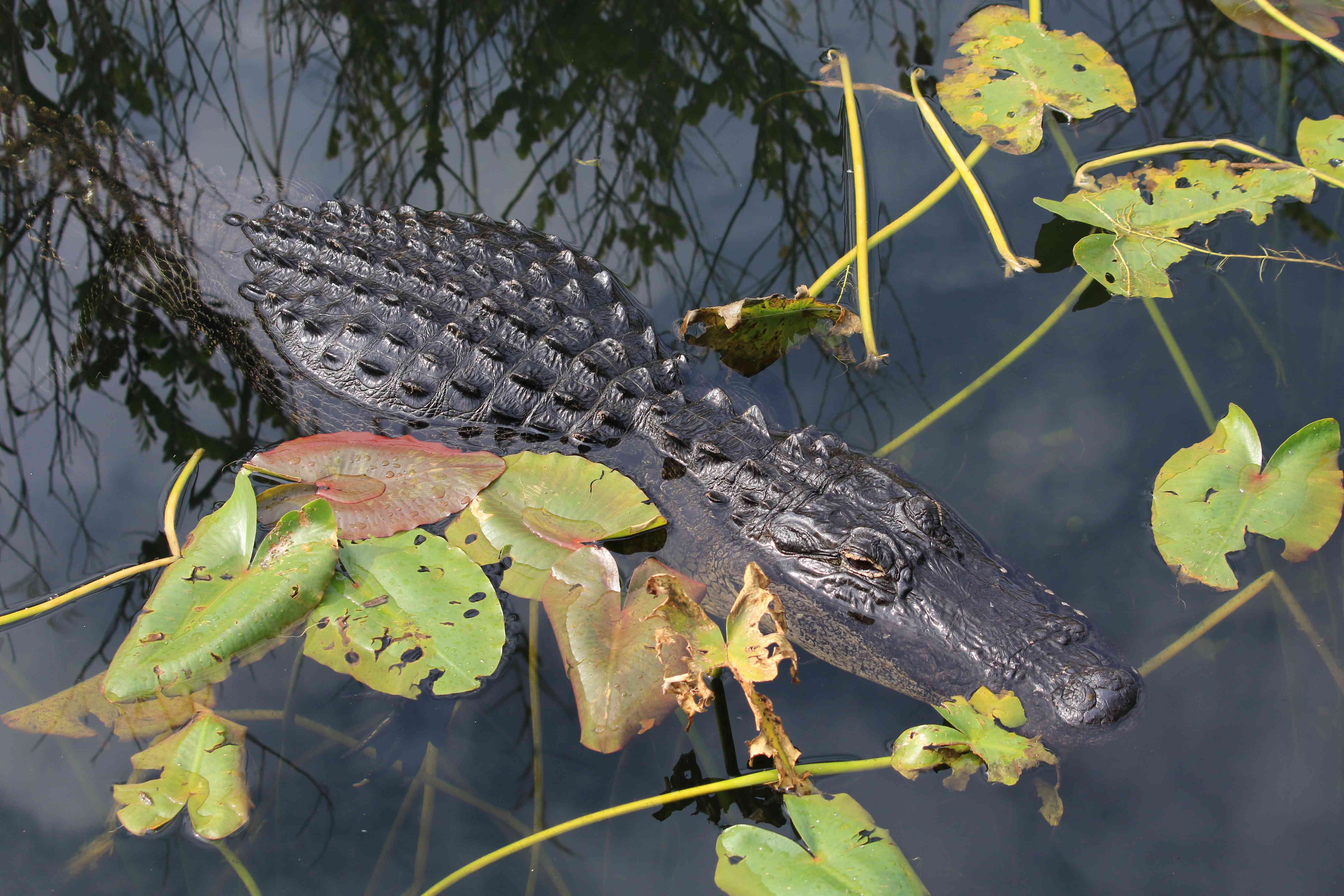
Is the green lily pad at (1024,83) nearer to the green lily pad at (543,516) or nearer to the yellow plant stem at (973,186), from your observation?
the yellow plant stem at (973,186)

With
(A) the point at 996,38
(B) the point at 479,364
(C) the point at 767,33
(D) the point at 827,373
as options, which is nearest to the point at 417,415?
(B) the point at 479,364

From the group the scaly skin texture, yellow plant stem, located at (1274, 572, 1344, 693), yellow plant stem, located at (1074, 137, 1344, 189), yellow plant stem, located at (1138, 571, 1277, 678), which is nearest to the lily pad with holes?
the scaly skin texture

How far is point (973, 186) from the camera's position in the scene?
3.50 m

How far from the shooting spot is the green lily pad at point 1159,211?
3.08 m

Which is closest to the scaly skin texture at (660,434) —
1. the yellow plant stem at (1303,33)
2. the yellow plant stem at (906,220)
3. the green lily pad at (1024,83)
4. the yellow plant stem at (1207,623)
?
the yellow plant stem at (1207,623)

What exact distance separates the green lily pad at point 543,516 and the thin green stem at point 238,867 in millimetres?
895

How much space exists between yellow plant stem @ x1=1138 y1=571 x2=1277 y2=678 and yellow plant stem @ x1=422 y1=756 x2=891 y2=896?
76 centimetres

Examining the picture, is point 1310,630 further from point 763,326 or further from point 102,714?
point 102,714

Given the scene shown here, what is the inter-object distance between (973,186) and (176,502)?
303 cm

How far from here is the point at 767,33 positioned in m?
4.15

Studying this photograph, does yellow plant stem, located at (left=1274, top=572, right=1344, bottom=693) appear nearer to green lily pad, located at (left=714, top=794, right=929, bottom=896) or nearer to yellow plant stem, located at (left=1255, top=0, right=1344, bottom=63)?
green lily pad, located at (left=714, top=794, right=929, bottom=896)

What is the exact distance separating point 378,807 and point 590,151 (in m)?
2.78

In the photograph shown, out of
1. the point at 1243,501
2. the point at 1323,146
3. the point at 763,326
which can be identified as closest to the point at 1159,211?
the point at 1323,146

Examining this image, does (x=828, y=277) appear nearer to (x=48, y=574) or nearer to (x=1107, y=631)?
(x=1107, y=631)
